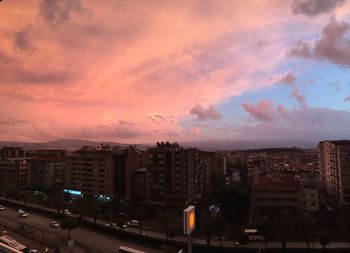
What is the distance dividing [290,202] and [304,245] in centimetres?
366

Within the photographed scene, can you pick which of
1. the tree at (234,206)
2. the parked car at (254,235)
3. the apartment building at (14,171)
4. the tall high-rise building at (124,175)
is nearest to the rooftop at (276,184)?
the tree at (234,206)

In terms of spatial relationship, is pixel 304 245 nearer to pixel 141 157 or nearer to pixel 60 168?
pixel 141 157

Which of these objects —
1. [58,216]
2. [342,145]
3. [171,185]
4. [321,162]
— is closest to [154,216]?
[171,185]

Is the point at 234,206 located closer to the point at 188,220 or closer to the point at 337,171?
the point at 337,171

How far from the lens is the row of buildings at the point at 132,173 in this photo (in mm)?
14758

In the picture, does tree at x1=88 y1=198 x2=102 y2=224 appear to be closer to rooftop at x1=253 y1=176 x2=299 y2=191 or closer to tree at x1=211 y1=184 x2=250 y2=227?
tree at x1=211 y1=184 x2=250 y2=227

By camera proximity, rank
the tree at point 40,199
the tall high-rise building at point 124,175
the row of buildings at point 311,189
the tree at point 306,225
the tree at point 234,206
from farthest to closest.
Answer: the tall high-rise building at point 124,175 → the tree at point 40,199 → the row of buildings at point 311,189 → the tree at point 234,206 → the tree at point 306,225

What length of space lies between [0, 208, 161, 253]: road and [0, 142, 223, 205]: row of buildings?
3523 mm

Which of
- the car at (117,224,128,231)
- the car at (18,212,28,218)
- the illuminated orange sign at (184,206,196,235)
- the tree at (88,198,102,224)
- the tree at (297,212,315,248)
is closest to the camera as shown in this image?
the illuminated orange sign at (184,206,196,235)

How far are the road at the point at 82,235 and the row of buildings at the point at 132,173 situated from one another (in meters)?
3.52

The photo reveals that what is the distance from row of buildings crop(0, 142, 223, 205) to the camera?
14758 millimetres

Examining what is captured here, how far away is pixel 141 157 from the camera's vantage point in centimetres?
1791

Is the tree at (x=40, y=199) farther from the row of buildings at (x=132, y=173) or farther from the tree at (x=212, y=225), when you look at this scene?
the tree at (x=212, y=225)


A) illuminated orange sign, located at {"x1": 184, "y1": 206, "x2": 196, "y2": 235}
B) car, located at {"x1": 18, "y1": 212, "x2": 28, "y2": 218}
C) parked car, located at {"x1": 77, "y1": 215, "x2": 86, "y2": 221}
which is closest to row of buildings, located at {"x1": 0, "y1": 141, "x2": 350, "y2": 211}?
parked car, located at {"x1": 77, "y1": 215, "x2": 86, "y2": 221}
